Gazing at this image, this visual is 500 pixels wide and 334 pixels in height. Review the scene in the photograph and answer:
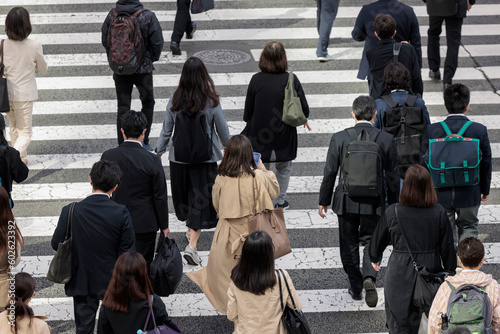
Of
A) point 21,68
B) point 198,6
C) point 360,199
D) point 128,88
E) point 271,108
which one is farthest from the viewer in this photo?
point 198,6

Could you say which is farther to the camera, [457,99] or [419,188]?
[457,99]

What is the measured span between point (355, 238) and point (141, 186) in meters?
2.02

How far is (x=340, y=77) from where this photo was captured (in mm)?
12820

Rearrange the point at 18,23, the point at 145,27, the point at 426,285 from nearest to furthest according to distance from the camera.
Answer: the point at 426,285
the point at 18,23
the point at 145,27

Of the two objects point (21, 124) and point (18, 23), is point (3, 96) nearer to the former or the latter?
point (21, 124)

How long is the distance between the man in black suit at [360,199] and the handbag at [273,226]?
1.85ft

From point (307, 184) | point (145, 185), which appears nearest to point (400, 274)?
point (145, 185)

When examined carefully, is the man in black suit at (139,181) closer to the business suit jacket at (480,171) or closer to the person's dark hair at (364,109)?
the person's dark hair at (364,109)

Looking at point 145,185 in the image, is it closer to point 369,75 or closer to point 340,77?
point 369,75

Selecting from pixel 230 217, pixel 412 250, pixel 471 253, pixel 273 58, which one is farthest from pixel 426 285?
pixel 273 58

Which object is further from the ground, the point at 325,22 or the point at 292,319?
the point at 325,22

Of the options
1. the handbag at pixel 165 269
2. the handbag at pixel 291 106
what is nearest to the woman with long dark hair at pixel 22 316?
the handbag at pixel 165 269

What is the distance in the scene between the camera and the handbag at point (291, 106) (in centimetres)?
899

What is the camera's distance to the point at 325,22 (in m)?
13.1
